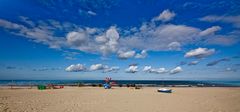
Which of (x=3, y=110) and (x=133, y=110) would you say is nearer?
(x=3, y=110)

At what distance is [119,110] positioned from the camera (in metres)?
14.3

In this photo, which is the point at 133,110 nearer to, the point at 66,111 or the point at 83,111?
the point at 83,111

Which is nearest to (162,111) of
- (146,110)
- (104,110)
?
(146,110)

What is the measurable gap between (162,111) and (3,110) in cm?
1137

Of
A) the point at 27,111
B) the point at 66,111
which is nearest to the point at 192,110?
the point at 66,111

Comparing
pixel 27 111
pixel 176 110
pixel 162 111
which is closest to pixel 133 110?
pixel 162 111

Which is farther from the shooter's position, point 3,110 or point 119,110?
point 119,110

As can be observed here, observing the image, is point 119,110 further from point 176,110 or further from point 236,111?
Answer: point 236,111

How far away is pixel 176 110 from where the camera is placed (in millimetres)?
14805

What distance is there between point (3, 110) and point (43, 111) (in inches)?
109

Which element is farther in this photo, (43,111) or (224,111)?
(224,111)

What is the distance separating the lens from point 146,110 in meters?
14.4

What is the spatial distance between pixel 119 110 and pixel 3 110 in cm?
820

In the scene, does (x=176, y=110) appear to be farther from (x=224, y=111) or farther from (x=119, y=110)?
(x=119, y=110)
